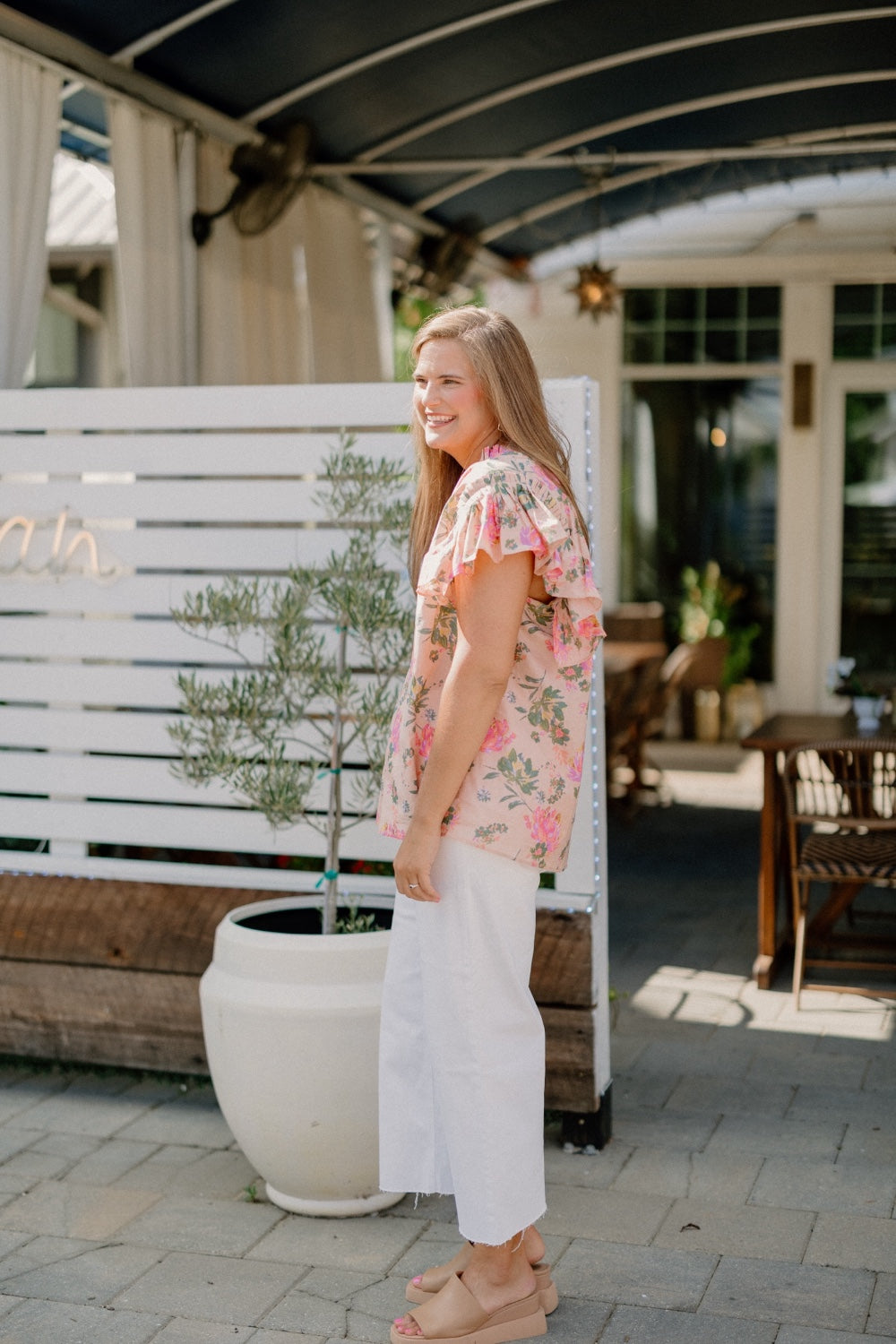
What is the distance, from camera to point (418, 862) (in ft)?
8.37

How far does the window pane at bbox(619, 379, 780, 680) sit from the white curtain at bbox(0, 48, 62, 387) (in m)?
6.43

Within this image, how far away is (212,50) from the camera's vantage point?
5344 mm

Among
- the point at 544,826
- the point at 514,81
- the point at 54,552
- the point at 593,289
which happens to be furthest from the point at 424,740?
the point at 593,289

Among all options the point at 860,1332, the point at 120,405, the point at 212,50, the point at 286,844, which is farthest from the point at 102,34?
the point at 860,1332

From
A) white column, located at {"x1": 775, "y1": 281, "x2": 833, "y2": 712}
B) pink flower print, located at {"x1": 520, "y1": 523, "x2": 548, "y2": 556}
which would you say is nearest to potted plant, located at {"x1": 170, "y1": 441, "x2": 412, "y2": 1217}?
pink flower print, located at {"x1": 520, "y1": 523, "x2": 548, "y2": 556}

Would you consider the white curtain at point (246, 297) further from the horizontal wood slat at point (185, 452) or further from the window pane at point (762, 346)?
the window pane at point (762, 346)

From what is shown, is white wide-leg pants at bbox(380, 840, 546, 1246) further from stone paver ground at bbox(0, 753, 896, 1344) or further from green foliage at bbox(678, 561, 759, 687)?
green foliage at bbox(678, 561, 759, 687)

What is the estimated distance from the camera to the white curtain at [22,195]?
4.65 meters

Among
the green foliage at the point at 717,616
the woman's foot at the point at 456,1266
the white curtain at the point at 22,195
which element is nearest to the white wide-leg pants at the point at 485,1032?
the woman's foot at the point at 456,1266

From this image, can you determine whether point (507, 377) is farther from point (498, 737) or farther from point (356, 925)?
point (356, 925)

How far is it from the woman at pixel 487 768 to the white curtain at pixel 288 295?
11.5ft

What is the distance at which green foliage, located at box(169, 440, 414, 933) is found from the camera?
329 cm

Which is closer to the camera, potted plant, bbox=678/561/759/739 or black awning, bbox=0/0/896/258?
black awning, bbox=0/0/896/258

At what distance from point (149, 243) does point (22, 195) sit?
90 centimetres
